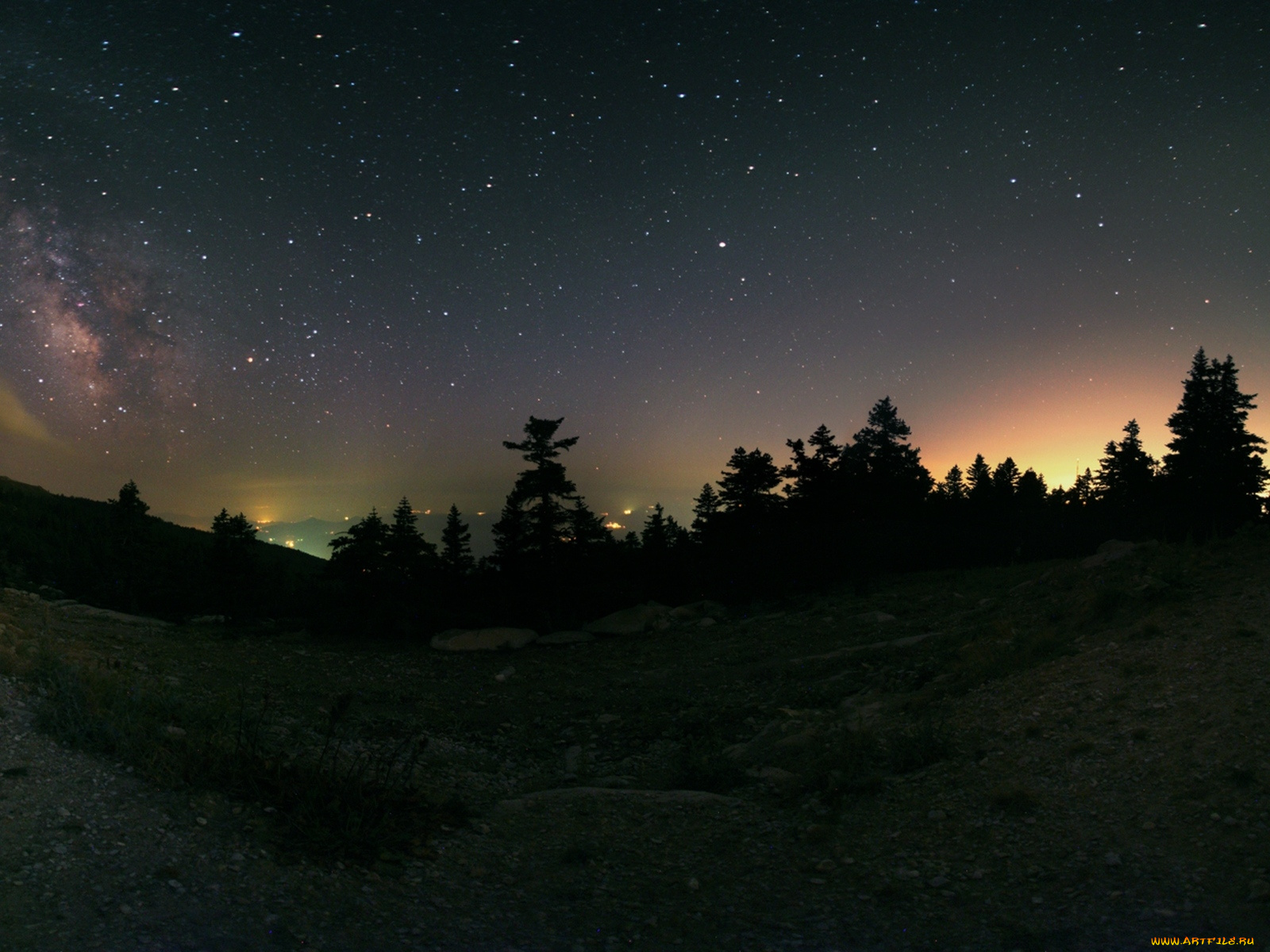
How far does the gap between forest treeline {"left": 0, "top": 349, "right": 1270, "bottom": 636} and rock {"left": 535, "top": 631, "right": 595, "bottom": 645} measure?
4.62 feet

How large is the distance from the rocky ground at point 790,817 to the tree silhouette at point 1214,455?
35.7 m

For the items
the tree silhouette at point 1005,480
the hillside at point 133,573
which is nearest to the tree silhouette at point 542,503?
the hillside at point 133,573

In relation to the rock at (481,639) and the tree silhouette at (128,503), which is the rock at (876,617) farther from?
the tree silhouette at (128,503)

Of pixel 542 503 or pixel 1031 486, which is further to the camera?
pixel 1031 486

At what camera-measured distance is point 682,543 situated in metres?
38.0

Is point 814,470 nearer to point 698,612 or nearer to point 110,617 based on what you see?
point 698,612

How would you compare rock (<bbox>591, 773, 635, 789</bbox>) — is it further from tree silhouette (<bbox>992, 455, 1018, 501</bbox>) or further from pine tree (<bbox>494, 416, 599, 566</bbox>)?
tree silhouette (<bbox>992, 455, 1018, 501</bbox>)

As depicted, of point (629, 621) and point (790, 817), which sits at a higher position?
point (629, 621)

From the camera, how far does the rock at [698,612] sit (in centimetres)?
2853

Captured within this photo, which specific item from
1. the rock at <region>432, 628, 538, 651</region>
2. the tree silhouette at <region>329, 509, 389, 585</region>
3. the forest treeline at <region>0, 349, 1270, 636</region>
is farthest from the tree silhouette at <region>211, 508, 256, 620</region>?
the rock at <region>432, 628, 538, 651</region>

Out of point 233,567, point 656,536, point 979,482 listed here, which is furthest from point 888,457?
point 233,567

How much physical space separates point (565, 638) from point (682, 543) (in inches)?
532

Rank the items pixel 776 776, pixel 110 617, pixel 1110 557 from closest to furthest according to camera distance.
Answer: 1. pixel 776 776
2. pixel 1110 557
3. pixel 110 617

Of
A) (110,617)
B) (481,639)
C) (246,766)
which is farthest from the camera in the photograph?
(481,639)
